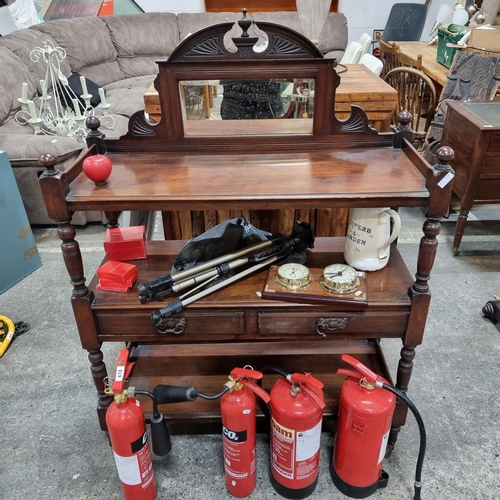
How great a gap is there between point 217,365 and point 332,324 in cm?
56

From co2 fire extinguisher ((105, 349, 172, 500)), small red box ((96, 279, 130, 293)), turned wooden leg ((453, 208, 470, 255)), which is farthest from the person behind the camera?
turned wooden leg ((453, 208, 470, 255))

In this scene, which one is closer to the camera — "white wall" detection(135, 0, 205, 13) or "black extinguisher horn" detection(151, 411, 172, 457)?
"black extinguisher horn" detection(151, 411, 172, 457)

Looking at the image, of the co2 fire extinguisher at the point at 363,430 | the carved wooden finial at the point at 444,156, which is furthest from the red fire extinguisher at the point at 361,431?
the carved wooden finial at the point at 444,156

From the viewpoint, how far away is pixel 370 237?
4.71 ft

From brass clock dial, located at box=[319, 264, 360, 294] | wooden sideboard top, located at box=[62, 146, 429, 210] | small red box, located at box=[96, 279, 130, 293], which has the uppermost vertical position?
wooden sideboard top, located at box=[62, 146, 429, 210]

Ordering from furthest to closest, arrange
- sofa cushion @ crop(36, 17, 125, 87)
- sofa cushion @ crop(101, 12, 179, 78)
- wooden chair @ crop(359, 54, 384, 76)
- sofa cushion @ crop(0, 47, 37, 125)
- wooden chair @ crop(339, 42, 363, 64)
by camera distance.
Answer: sofa cushion @ crop(101, 12, 179, 78) < sofa cushion @ crop(36, 17, 125, 87) < wooden chair @ crop(339, 42, 363, 64) < sofa cushion @ crop(0, 47, 37, 125) < wooden chair @ crop(359, 54, 384, 76)

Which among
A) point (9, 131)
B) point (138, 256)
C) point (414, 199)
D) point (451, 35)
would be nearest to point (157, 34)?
point (9, 131)

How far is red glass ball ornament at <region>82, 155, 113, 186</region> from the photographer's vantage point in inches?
51.1

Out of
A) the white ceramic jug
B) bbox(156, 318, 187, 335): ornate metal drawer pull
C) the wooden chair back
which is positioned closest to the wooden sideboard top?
the white ceramic jug

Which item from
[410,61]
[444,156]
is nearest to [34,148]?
[444,156]

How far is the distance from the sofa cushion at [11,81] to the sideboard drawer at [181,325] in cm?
282

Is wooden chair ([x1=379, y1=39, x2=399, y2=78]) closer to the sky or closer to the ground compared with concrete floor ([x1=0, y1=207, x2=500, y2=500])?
closer to the sky

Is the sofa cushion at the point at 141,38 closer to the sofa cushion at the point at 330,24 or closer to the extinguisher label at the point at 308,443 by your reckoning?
the sofa cushion at the point at 330,24

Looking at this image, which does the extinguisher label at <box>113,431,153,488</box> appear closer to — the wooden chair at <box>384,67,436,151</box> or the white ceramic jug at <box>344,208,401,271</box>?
the white ceramic jug at <box>344,208,401,271</box>
